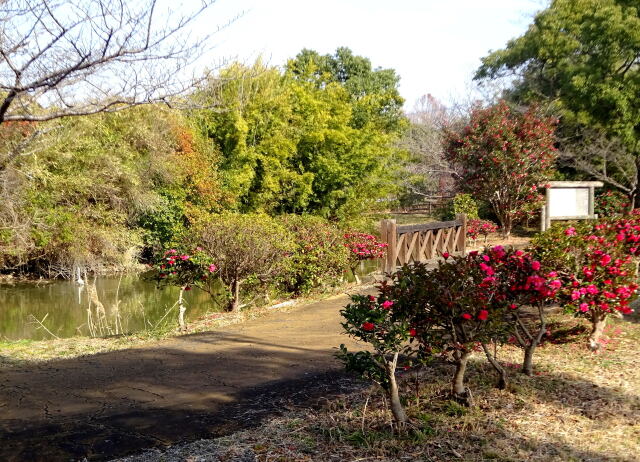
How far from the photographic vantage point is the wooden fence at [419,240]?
39.6ft

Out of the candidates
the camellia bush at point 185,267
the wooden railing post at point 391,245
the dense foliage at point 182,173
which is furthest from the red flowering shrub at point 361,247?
the dense foliage at point 182,173

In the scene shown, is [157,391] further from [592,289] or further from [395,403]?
[592,289]

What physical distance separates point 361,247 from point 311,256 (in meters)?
1.72

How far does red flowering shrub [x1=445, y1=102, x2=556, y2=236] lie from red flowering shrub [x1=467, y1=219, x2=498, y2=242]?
100cm

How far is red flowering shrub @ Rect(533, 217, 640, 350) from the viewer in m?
5.60

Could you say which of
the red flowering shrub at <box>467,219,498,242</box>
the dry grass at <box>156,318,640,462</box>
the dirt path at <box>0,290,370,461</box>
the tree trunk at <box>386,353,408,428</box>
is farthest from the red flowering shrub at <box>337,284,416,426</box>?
the red flowering shrub at <box>467,219,498,242</box>

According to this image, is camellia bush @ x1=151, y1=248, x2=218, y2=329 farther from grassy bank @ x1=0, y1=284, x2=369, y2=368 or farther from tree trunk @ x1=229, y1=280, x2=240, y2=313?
grassy bank @ x1=0, y1=284, x2=369, y2=368

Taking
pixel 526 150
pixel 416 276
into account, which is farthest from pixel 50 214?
pixel 416 276

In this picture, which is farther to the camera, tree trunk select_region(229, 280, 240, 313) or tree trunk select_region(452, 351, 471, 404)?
tree trunk select_region(229, 280, 240, 313)

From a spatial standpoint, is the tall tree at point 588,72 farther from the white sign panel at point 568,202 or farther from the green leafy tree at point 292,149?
the green leafy tree at point 292,149

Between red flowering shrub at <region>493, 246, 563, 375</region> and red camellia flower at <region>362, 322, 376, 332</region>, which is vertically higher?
red flowering shrub at <region>493, 246, 563, 375</region>

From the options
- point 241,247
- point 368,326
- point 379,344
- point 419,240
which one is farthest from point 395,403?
point 419,240

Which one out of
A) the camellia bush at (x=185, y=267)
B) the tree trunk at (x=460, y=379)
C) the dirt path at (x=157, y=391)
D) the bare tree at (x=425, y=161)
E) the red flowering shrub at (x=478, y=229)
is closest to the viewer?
the dirt path at (x=157, y=391)

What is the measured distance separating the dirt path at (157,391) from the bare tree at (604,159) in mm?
16232
